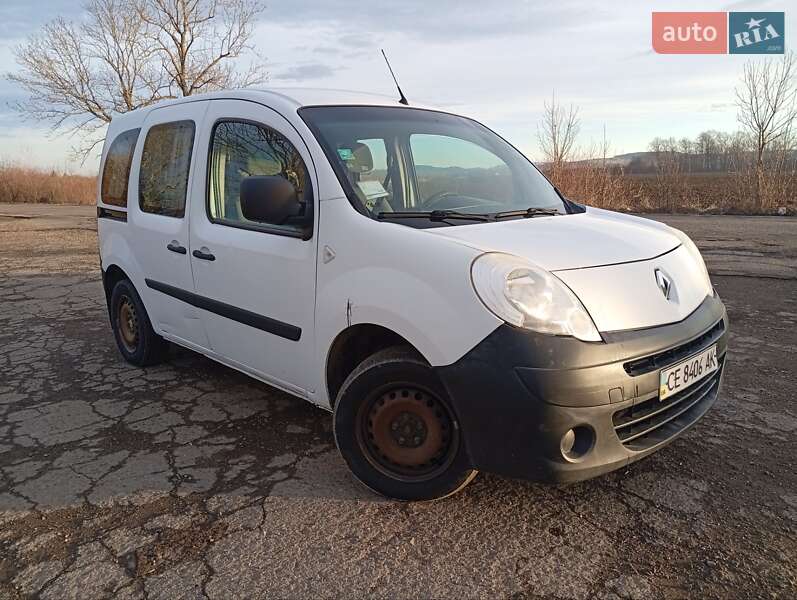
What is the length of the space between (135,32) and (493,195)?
2917cm

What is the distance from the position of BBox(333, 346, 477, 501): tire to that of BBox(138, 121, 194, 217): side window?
187 cm

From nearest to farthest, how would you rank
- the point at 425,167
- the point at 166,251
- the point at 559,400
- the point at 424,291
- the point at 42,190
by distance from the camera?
1. the point at 559,400
2. the point at 424,291
3. the point at 425,167
4. the point at 166,251
5. the point at 42,190

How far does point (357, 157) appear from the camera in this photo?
294cm

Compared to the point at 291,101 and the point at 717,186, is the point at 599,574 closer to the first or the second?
the point at 291,101

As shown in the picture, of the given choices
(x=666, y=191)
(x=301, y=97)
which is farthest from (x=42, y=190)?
(x=301, y=97)

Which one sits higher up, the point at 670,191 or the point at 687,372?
the point at 670,191

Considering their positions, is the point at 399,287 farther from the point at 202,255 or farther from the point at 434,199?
the point at 202,255

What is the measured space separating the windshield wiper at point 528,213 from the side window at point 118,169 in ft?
9.46

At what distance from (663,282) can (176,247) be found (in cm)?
275

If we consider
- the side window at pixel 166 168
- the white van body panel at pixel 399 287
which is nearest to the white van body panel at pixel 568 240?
the white van body panel at pixel 399 287

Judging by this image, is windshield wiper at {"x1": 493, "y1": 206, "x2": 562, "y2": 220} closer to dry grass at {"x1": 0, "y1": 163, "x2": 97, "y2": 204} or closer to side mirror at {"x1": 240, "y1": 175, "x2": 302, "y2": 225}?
side mirror at {"x1": 240, "y1": 175, "x2": 302, "y2": 225}

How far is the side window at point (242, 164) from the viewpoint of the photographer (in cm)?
297

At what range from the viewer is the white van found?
2.16m

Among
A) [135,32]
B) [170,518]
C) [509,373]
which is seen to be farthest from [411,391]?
[135,32]
